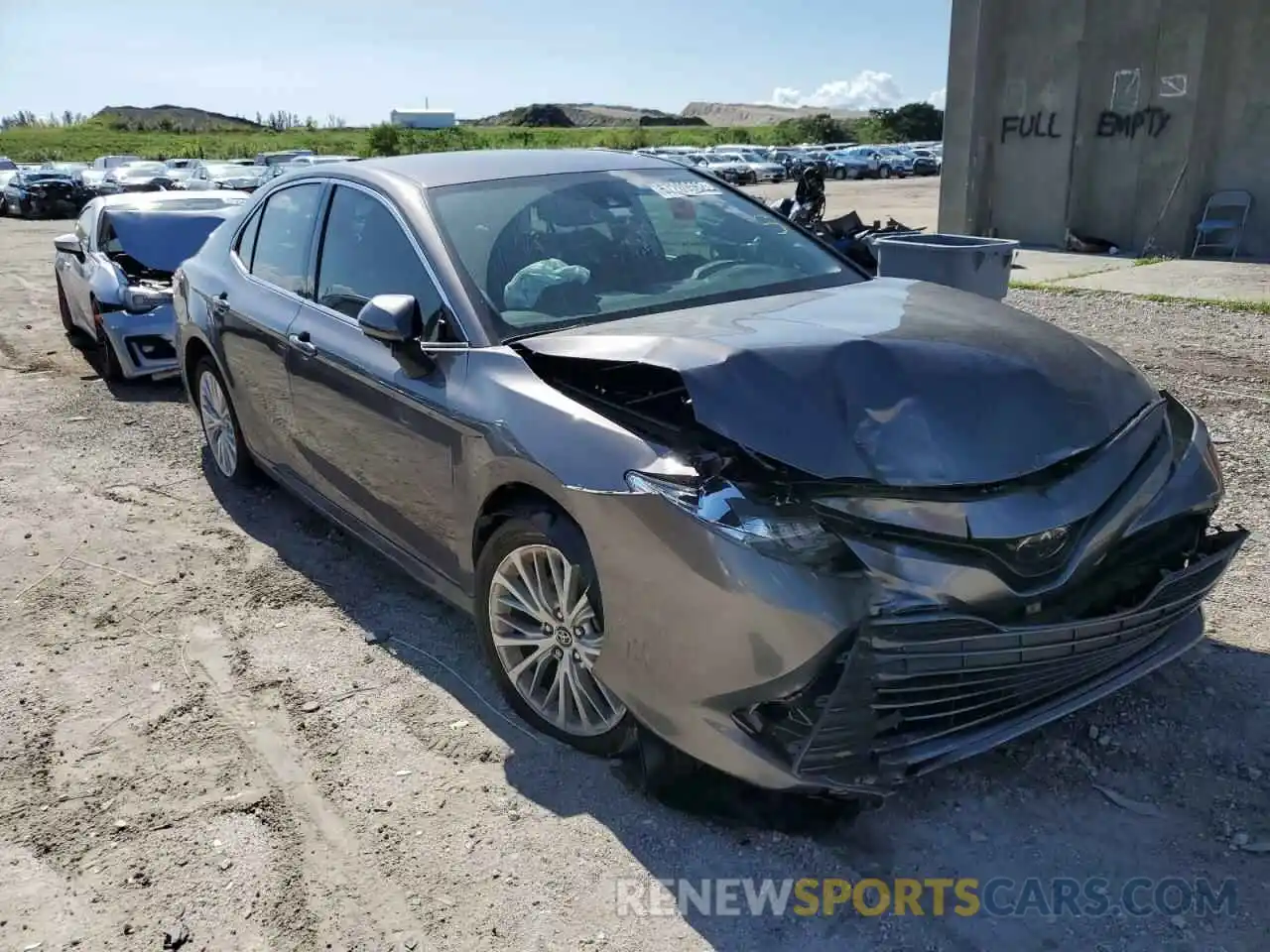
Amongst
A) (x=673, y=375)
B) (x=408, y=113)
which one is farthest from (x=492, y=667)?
(x=408, y=113)

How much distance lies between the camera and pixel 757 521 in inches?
100.0

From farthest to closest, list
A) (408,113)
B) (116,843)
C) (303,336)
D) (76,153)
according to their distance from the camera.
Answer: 1. (408,113)
2. (76,153)
3. (303,336)
4. (116,843)

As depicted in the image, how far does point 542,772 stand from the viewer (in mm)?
3119

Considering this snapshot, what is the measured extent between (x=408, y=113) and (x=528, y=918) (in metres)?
110

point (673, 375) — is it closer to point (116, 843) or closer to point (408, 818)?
point (408, 818)

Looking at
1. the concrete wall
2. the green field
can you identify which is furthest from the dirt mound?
the concrete wall

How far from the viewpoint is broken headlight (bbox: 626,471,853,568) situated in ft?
8.13

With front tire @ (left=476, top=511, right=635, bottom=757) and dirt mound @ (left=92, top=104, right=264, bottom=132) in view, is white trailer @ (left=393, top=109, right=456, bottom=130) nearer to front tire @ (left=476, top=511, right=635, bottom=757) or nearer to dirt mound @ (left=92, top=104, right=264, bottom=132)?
dirt mound @ (left=92, top=104, right=264, bottom=132)

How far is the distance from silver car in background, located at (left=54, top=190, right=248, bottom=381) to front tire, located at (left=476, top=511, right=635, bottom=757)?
5404 mm

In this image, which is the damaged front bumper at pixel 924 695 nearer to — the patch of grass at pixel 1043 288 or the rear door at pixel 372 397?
the rear door at pixel 372 397

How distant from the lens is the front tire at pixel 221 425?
5402 mm

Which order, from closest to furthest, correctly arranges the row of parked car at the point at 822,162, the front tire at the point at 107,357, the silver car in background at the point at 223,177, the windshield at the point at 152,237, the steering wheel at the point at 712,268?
the steering wheel at the point at 712,268
the front tire at the point at 107,357
the windshield at the point at 152,237
the silver car in background at the point at 223,177
the row of parked car at the point at 822,162

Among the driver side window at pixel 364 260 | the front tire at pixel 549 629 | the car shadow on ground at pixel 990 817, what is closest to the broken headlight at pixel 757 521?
the front tire at pixel 549 629

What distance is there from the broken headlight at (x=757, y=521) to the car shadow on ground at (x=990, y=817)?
80cm
